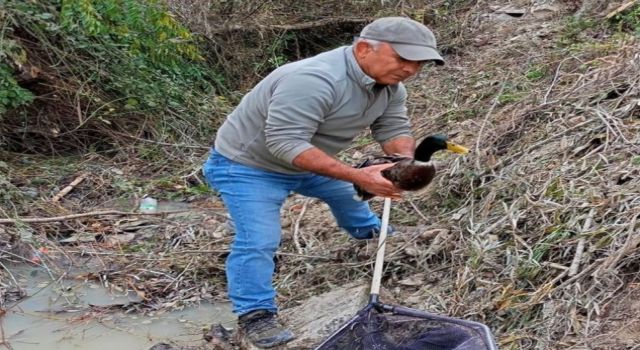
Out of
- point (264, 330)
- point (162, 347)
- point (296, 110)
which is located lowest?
point (162, 347)

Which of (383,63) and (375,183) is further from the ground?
(383,63)

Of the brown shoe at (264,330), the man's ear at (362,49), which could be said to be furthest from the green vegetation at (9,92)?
the man's ear at (362,49)

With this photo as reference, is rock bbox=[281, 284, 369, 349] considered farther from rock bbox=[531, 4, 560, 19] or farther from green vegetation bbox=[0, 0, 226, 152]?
rock bbox=[531, 4, 560, 19]

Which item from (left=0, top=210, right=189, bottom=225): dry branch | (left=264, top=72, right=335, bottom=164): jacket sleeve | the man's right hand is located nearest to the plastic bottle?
(left=0, top=210, right=189, bottom=225): dry branch

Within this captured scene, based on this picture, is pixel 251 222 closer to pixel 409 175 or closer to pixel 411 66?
pixel 409 175

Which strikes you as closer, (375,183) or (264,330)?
(375,183)

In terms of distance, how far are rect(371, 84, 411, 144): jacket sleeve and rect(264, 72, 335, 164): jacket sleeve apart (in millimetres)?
505

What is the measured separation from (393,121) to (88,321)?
184 cm

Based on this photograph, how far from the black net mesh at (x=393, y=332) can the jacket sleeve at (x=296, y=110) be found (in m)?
0.67

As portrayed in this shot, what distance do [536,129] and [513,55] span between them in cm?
212

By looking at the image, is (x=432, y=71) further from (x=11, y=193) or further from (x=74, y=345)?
(x=74, y=345)

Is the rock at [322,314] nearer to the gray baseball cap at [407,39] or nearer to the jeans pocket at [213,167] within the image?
the jeans pocket at [213,167]

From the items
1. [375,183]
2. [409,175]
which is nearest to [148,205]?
[375,183]

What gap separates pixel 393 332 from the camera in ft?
9.23
